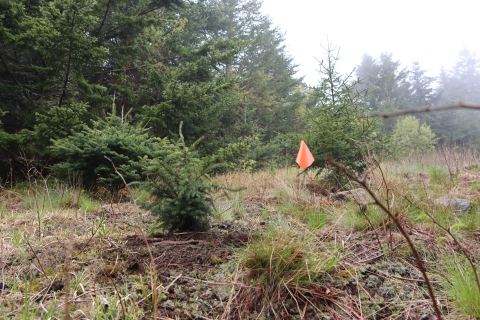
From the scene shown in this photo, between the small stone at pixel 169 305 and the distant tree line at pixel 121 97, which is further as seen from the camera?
the distant tree line at pixel 121 97

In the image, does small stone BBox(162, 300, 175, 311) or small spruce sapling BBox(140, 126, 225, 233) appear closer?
small stone BBox(162, 300, 175, 311)

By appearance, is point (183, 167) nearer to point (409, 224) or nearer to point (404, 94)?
point (409, 224)

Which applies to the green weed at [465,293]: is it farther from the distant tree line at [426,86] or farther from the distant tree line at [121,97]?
the distant tree line at [426,86]

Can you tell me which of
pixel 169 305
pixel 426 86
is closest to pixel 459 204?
pixel 169 305

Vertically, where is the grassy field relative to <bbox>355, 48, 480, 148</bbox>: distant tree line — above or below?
A: below

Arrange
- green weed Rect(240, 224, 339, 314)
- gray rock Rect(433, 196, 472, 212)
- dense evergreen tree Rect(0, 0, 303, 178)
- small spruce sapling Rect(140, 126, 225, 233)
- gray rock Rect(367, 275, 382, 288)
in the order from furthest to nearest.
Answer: dense evergreen tree Rect(0, 0, 303, 178), gray rock Rect(433, 196, 472, 212), small spruce sapling Rect(140, 126, 225, 233), gray rock Rect(367, 275, 382, 288), green weed Rect(240, 224, 339, 314)

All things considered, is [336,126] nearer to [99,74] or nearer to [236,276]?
[236,276]

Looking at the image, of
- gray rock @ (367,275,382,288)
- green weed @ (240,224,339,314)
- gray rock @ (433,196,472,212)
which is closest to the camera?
green weed @ (240,224,339,314)

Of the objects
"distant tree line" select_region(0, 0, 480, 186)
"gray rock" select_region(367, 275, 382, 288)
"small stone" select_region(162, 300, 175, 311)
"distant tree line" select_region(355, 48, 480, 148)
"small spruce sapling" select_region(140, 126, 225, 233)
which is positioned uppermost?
"distant tree line" select_region(355, 48, 480, 148)

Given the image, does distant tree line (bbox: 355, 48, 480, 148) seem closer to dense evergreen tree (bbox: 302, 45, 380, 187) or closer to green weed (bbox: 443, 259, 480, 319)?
dense evergreen tree (bbox: 302, 45, 380, 187)

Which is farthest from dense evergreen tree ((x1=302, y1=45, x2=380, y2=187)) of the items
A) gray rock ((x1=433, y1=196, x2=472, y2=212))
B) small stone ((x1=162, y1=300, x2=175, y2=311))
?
small stone ((x1=162, y1=300, x2=175, y2=311))

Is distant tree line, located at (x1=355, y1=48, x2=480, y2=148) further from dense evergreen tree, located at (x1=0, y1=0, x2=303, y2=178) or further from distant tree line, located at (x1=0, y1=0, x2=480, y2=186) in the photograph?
dense evergreen tree, located at (x1=0, y1=0, x2=303, y2=178)

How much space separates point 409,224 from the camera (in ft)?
7.59

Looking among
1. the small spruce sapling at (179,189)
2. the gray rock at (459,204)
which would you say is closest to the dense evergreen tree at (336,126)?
the gray rock at (459,204)
